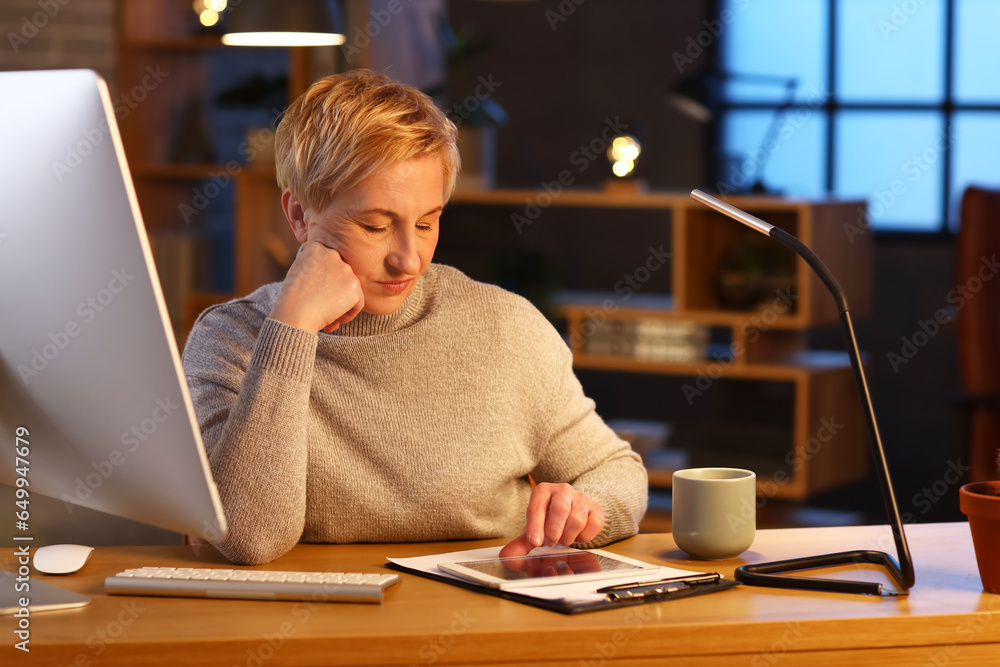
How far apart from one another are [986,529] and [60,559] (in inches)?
37.9

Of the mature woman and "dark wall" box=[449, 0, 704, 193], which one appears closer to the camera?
the mature woman

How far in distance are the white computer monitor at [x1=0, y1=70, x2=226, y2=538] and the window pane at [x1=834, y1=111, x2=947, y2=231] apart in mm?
4347

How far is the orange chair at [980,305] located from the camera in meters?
3.09

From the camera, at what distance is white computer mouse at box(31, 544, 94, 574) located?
121cm

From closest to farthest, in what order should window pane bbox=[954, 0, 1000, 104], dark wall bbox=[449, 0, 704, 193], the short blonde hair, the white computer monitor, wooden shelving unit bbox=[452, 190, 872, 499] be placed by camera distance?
the white computer monitor
the short blonde hair
wooden shelving unit bbox=[452, 190, 872, 499]
window pane bbox=[954, 0, 1000, 104]
dark wall bbox=[449, 0, 704, 193]

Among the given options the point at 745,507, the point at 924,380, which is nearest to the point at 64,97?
the point at 745,507

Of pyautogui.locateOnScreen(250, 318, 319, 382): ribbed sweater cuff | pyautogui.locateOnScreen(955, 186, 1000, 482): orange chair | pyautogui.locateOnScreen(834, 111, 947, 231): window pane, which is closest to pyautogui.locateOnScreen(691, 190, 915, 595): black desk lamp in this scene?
pyautogui.locateOnScreen(250, 318, 319, 382): ribbed sweater cuff

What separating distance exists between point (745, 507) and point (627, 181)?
9.45 ft

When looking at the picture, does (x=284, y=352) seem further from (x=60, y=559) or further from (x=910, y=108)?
(x=910, y=108)

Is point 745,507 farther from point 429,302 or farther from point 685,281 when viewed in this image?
point 685,281

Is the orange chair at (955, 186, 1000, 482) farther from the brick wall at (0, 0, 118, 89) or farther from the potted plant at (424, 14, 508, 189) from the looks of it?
the brick wall at (0, 0, 118, 89)

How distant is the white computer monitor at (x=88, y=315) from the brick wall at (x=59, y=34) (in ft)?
12.8

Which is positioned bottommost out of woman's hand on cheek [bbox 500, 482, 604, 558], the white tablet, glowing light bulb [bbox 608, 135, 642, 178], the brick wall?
the white tablet

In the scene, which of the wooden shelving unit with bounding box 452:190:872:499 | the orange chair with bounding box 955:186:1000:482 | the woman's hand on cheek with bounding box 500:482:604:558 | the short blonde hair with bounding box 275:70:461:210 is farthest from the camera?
the wooden shelving unit with bounding box 452:190:872:499
